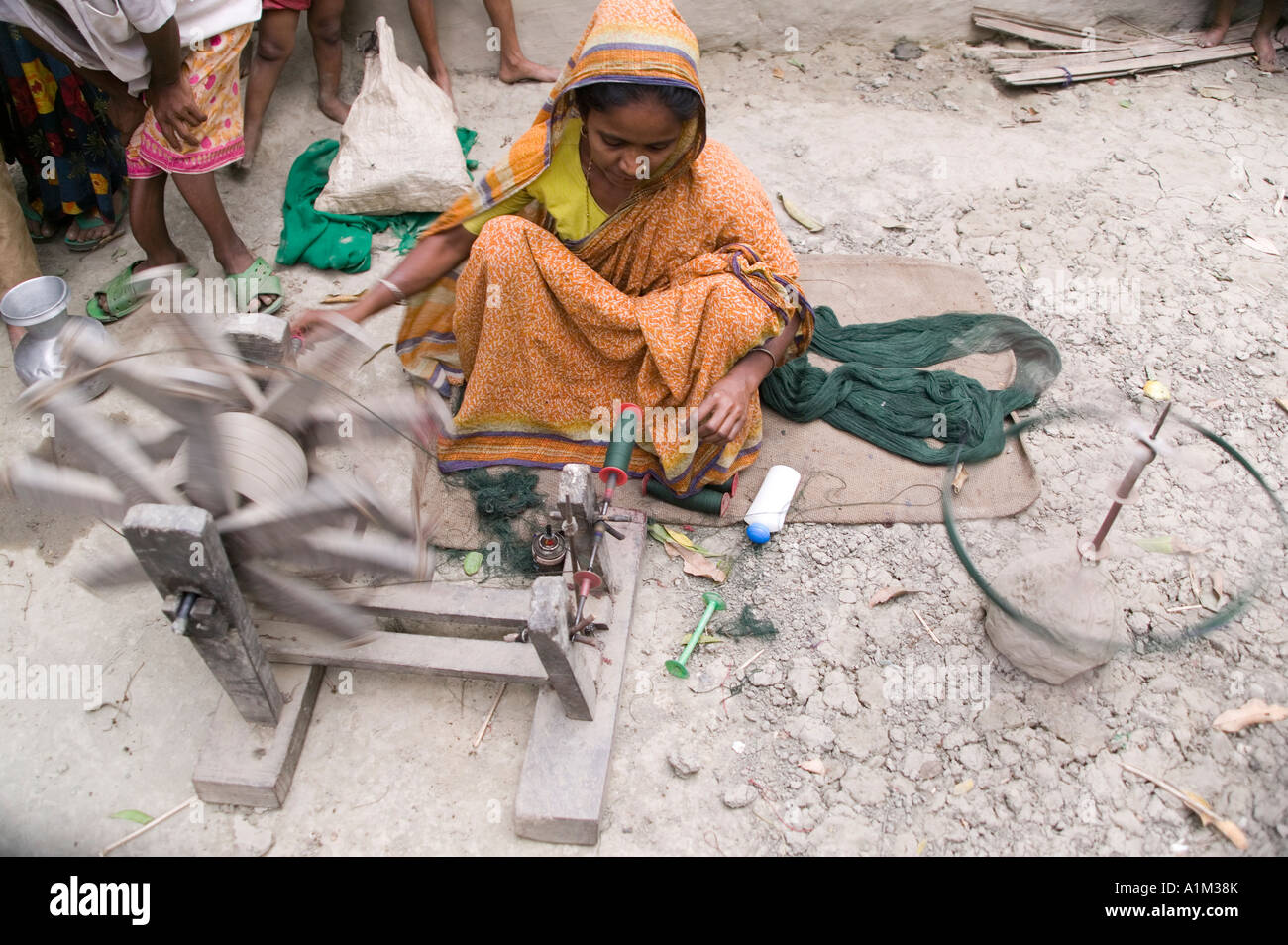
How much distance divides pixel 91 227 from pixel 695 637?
10.3 feet

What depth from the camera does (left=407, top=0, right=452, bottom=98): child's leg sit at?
4.16m

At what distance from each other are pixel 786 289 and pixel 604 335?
22.0 inches

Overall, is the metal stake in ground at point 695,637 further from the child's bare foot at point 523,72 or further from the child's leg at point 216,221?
the child's bare foot at point 523,72

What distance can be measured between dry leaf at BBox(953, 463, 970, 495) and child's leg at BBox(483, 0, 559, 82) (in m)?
2.86

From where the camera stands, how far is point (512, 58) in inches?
173

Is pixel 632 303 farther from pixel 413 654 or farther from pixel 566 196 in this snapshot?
pixel 413 654

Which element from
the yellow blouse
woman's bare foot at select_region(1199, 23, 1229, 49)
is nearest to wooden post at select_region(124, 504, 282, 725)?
the yellow blouse

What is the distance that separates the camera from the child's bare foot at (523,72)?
4.41 m

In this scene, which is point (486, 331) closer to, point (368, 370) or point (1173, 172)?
point (368, 370)

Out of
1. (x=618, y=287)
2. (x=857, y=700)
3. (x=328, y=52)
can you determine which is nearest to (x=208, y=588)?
A: (x=618, y=287)

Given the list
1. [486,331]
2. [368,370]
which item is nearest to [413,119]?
[368,370]

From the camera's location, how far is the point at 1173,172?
4055mm

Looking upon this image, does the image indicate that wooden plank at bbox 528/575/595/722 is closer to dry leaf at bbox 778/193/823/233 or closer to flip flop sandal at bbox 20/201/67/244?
dry leaf at bbox 778/193/823/233

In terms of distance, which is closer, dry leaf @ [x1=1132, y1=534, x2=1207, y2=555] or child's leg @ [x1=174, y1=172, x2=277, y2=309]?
dry leaf @ [x1=1132, y1=534, x2=1207, y2=555]
